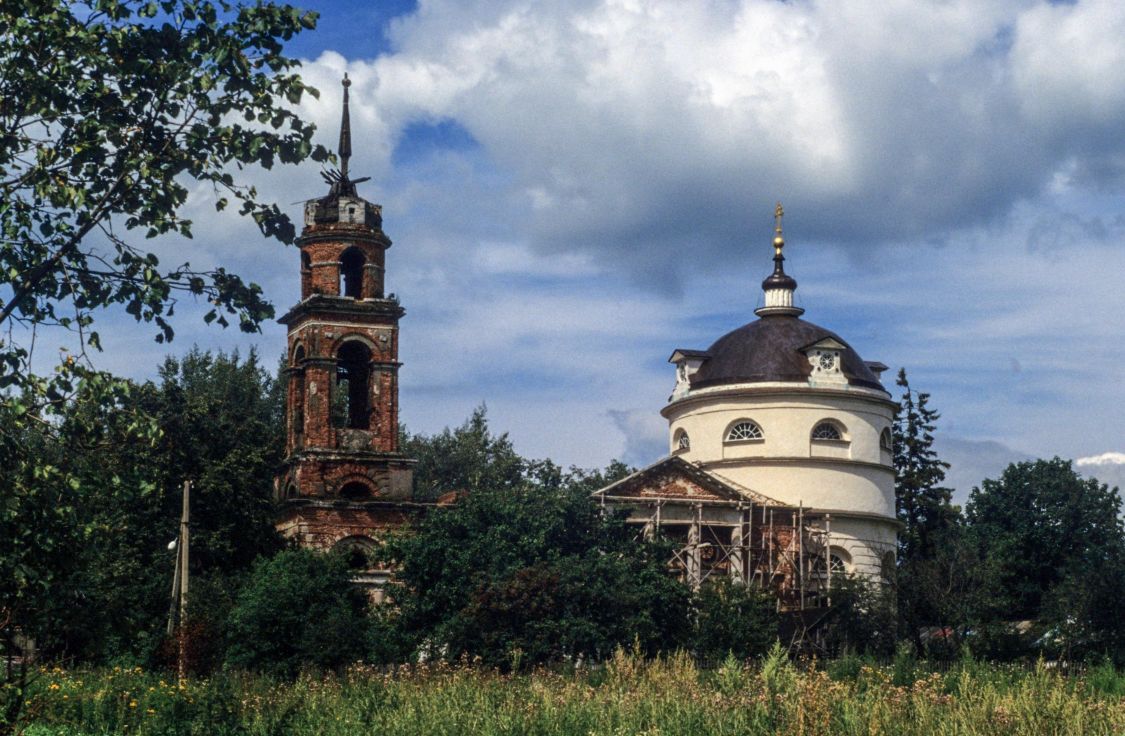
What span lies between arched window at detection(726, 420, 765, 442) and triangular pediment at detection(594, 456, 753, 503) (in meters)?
3.23

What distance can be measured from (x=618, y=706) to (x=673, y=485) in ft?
103

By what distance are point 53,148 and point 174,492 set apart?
3456 centimetres

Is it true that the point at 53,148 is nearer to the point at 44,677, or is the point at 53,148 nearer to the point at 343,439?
the point at 44,677

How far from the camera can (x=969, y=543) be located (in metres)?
52.9

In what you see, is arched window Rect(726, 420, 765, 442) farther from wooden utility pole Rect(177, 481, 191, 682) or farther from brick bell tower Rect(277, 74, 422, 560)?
wooden utility pole Rect(177, 481, 191, 682)

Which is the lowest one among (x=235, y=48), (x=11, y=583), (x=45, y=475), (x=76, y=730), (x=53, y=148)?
(x=76, y=730)

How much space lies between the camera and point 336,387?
44.3 metres

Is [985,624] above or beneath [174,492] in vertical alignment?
beneath

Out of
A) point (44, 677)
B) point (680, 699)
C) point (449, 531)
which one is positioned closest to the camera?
point (680, 699)

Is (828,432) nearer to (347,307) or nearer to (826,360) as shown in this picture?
(826,360)

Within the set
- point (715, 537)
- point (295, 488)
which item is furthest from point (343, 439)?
point (715, 537)

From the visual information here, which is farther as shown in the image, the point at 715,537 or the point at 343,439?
the point at 715,537

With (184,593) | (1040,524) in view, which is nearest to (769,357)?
(1040,524)

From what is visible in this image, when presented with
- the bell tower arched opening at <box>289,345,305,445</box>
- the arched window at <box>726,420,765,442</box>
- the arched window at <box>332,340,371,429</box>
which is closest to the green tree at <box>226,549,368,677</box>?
the bell tower arched opening at <box>289,345,305,445</box>
